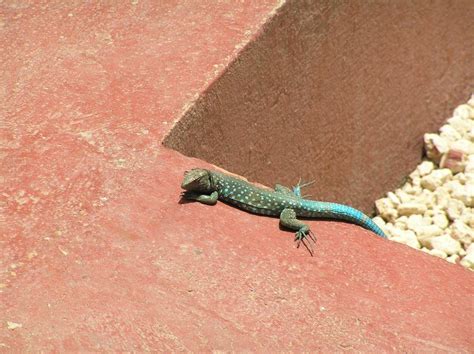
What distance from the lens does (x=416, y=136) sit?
8.44 m

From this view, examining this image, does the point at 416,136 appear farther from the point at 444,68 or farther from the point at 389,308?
the point at 389,308

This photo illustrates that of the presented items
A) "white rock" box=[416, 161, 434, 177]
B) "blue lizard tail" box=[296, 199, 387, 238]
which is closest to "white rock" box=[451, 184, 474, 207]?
"white rock" box=[416, 161, 434, 177]

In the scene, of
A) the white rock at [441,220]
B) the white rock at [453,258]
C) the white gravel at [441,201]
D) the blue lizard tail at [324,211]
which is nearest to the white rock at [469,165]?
the white gravel at [441,201]

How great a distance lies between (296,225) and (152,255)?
3.06 ft

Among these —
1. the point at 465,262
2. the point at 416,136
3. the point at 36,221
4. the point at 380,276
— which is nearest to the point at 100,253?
the point at 36,221

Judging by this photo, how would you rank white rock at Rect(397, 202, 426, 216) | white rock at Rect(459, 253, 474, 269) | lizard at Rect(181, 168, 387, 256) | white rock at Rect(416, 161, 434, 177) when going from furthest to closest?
white rock at Rect(416, 161, 434, 177) < white rock at Rect(397, 202, 426, 216) < white rock at Rect(459, 253, 474, 269) < lizard at Rect(181, 168, 387, 256)

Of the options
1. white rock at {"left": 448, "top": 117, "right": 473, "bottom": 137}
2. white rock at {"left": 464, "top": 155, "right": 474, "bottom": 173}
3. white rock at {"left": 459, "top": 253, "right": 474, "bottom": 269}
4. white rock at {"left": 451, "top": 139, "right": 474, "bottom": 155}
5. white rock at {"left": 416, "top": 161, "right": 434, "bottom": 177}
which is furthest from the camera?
white rock at {"left": 448, "top": 117, "right": 473, "bottom": 137}

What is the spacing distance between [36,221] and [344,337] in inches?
75.3

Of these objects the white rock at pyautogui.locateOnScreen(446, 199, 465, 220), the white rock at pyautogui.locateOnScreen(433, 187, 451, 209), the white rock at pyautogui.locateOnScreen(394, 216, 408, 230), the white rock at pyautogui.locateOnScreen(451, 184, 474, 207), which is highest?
the white rock at pyautogui.locateOnScreen(451, 184, 474, 207)

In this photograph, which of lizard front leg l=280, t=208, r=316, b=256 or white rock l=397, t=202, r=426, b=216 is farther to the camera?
white rock l=397, t=202, r=426, b=216

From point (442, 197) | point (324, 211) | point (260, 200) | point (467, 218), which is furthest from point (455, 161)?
point (260, 200)

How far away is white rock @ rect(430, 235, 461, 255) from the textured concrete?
97cm

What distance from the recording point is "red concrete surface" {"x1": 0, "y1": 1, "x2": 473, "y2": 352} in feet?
14.0

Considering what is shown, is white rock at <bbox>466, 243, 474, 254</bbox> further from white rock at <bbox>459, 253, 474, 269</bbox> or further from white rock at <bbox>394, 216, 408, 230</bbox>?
white rock at <bbox>394, 216, 408, 230</bbox>
